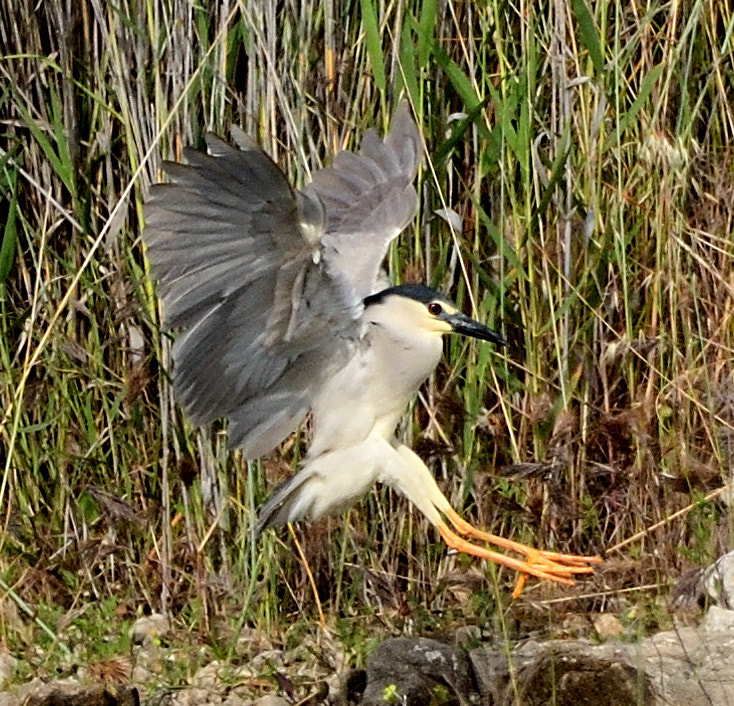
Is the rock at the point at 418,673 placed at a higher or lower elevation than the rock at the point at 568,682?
lower

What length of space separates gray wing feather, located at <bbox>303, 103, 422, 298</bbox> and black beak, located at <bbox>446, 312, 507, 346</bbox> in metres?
0.19

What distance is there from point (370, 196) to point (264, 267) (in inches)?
20.9

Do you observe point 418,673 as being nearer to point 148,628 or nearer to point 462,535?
point 462,535

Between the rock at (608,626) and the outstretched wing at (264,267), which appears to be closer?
the outstretched wing at (264,267)

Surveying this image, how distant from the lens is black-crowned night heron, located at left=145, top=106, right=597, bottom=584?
289cm

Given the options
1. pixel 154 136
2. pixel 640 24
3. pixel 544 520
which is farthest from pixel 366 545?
pixel 640 24

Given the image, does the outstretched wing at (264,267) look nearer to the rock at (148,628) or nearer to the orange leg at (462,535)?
the orange leg at (462,535)

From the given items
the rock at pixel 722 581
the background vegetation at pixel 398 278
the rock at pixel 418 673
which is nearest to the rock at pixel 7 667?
the background vegetation at pixel 398 278

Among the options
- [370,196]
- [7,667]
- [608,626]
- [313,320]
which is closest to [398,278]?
[370,196]

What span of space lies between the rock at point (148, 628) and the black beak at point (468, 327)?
860 millimetres

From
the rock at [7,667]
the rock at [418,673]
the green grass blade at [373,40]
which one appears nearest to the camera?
the rock at [418,673]

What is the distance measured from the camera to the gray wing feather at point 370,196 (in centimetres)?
330

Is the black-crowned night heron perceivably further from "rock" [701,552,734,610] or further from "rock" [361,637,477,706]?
"rock" [361,637,477,706]

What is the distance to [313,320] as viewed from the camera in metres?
3.09
